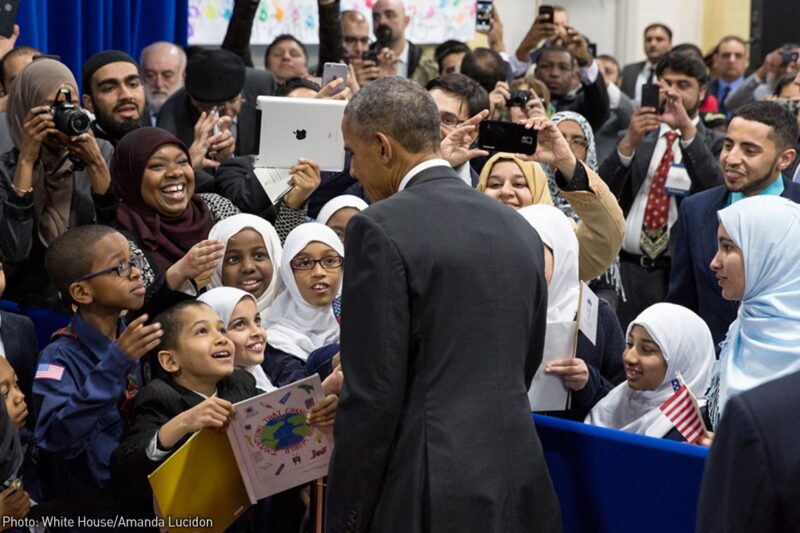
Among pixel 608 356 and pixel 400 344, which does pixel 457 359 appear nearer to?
pixel 400 344

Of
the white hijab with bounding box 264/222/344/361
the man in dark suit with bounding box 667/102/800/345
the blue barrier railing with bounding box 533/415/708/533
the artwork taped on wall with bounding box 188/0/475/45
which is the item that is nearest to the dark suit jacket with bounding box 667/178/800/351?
the man in dark suit with bounding box 667/102/800/345

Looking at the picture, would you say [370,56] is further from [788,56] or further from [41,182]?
[788,56]

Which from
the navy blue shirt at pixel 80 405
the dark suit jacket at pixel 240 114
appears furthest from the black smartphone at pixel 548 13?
the navy blue shirt at pixel 80 405

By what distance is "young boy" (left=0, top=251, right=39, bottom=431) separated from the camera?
3617mm

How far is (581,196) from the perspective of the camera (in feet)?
11.9

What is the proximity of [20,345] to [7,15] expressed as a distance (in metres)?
1.71

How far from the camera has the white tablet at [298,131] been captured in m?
4.46

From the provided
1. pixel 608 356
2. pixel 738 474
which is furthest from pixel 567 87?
pixel 738 474

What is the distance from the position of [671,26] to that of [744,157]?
23.2ft

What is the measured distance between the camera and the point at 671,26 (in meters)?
11.3

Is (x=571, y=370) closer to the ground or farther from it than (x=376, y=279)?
closer to the ground

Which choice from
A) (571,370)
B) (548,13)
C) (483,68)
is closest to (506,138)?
(571,370)

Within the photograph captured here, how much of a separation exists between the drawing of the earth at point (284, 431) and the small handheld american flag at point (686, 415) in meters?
0.88

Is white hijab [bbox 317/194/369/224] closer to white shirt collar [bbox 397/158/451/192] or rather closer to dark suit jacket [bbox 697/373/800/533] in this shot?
white shirt collar [bbox 397/158/451/192]
